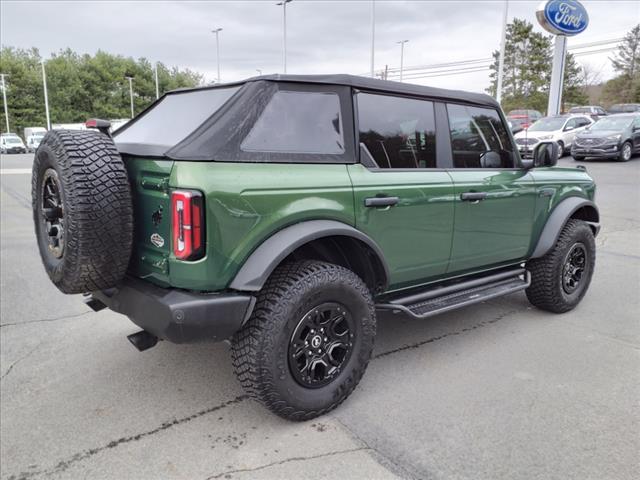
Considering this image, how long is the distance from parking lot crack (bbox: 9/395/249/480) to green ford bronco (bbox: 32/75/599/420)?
0.45 m

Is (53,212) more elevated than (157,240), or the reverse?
(53,212)

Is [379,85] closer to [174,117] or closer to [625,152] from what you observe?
[174,117]

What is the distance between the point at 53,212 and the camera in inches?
106

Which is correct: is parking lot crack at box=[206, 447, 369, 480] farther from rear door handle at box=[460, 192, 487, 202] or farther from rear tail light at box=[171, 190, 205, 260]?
rear door handle at box=[460, 192, 487, 202]

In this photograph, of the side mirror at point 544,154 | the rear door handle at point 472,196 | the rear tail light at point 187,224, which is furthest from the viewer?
the side mirror at point 544,154

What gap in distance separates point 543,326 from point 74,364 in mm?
3666

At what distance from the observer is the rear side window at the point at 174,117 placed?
9.40ft

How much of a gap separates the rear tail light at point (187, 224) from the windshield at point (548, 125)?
19.9 meters

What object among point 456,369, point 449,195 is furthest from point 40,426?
point 449,195

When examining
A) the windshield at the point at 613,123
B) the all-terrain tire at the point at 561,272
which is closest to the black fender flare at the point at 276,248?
the all-terrain tire at the point at 561,272

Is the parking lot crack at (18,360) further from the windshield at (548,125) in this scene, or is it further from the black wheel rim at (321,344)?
the windshield at (548,125)

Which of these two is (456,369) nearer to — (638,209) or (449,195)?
(449,195)

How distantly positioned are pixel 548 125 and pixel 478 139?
719 inches

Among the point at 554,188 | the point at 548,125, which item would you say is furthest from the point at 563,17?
the point at 554,188
